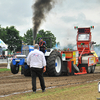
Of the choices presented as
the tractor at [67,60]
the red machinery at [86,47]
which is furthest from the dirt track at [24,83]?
the red machinery at [86,47]

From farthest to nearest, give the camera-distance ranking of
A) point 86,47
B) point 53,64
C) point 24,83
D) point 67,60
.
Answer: point 86,47 < point 67,60 < point 53,64 < point 24,83

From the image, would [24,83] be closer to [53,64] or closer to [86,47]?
[53,64]

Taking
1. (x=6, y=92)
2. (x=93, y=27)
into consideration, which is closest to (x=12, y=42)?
(x=93, y=27)

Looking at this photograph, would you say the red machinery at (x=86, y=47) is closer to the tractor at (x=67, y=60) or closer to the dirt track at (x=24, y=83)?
the tractor at (x=67, y=60)

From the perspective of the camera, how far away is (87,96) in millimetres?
5719

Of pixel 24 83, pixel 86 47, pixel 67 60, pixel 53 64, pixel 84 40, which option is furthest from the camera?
pixel 84 40

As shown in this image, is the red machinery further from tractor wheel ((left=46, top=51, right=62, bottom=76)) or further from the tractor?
tractor wheel ((left=46, top=51, right=62, bottom=76))

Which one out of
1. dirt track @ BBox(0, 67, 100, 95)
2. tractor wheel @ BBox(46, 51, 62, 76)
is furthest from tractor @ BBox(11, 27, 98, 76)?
dirt track @ BBox(0, 67, 100, 95)

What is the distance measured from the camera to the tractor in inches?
438

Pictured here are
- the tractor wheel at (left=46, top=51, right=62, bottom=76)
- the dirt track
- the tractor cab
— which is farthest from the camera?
the tractor cab

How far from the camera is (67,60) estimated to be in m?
12.9

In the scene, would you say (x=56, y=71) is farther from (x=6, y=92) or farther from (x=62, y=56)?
(x=6, y=92)

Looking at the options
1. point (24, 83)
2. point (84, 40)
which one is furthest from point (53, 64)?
point (84, 40)

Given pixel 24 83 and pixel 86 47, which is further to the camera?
pixel 86 47
